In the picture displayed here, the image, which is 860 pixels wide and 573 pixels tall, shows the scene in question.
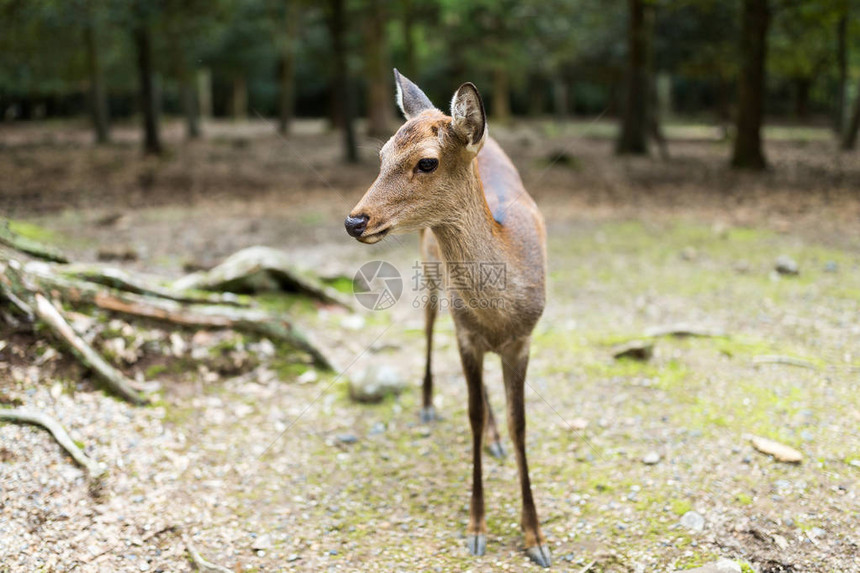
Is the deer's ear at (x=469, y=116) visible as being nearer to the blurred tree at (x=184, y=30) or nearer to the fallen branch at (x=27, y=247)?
the fallen branch at (x=27, y=247)

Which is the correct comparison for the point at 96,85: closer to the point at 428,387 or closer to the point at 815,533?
the point at 428,387

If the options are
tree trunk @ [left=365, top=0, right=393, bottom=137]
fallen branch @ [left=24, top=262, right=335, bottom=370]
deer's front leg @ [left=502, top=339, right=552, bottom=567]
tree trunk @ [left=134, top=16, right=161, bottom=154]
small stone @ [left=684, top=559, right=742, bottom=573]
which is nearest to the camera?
small stone @ [left=684, top=559, right=742, bottom=573]

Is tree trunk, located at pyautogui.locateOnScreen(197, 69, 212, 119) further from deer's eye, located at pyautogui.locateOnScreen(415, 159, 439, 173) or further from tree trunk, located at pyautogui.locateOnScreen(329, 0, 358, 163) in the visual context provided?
deer's eye, located at pyautogui.locateOnScreen(415, 159, 439, 173)

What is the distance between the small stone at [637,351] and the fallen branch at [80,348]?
3.33 meters

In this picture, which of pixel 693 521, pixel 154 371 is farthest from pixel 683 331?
pixel 154 371

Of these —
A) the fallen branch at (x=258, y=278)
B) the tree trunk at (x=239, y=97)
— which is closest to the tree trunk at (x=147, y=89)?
the fallen branch at (x=258, y=278)

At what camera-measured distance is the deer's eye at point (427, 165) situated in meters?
2.67

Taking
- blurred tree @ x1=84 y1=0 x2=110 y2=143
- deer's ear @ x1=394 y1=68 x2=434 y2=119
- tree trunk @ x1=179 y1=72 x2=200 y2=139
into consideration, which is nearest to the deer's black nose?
deer's ear @ x1=394 y1=68 x2=434 y2=119

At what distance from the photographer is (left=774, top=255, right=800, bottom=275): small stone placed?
6.67 meters

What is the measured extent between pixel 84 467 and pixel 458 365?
9.01 ft

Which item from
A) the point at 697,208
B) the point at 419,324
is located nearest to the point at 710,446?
the point at 419,324

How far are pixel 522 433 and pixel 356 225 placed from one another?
142cm

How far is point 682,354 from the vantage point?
4992mm

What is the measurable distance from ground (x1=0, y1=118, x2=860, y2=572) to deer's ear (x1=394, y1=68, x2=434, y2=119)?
662 millimetres
